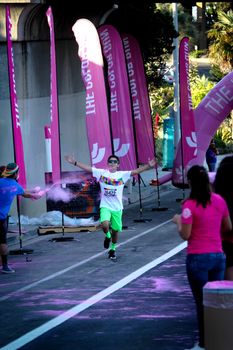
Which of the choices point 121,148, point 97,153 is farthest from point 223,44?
point 97,153

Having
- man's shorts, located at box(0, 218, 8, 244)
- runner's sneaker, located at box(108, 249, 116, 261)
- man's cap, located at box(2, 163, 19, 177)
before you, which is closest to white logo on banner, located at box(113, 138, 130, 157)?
runner's sneaker, located at box(108, 249, 116, 261)

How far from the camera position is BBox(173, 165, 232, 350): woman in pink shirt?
10.7m

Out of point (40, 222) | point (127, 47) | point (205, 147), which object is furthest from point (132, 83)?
point (40, 222)

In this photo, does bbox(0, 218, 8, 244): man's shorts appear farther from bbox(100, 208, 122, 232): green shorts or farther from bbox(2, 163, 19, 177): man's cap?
bbox(100, 208, 122, 232): green shorts

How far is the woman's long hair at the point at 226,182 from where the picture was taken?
36.4ft

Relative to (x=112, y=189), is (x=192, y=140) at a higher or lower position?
higher

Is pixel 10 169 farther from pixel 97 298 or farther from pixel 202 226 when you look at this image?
pixel 202 226

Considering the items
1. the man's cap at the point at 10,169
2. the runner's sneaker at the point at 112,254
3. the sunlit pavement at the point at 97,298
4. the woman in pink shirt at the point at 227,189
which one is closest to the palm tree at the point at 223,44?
the sunlit pavement at the point at 97,298

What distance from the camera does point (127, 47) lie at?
2939 cm

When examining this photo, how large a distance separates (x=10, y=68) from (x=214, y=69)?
33838 mm

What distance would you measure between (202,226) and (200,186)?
39cm

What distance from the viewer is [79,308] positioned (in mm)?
14094

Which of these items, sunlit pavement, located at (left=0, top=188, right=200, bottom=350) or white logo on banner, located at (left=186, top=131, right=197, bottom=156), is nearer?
sunlit pavement, located at (left=0, top=188, right=200, bottom=350)

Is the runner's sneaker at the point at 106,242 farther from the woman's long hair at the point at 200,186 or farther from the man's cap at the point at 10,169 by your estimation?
the woman's long hair at the point at 200,186
